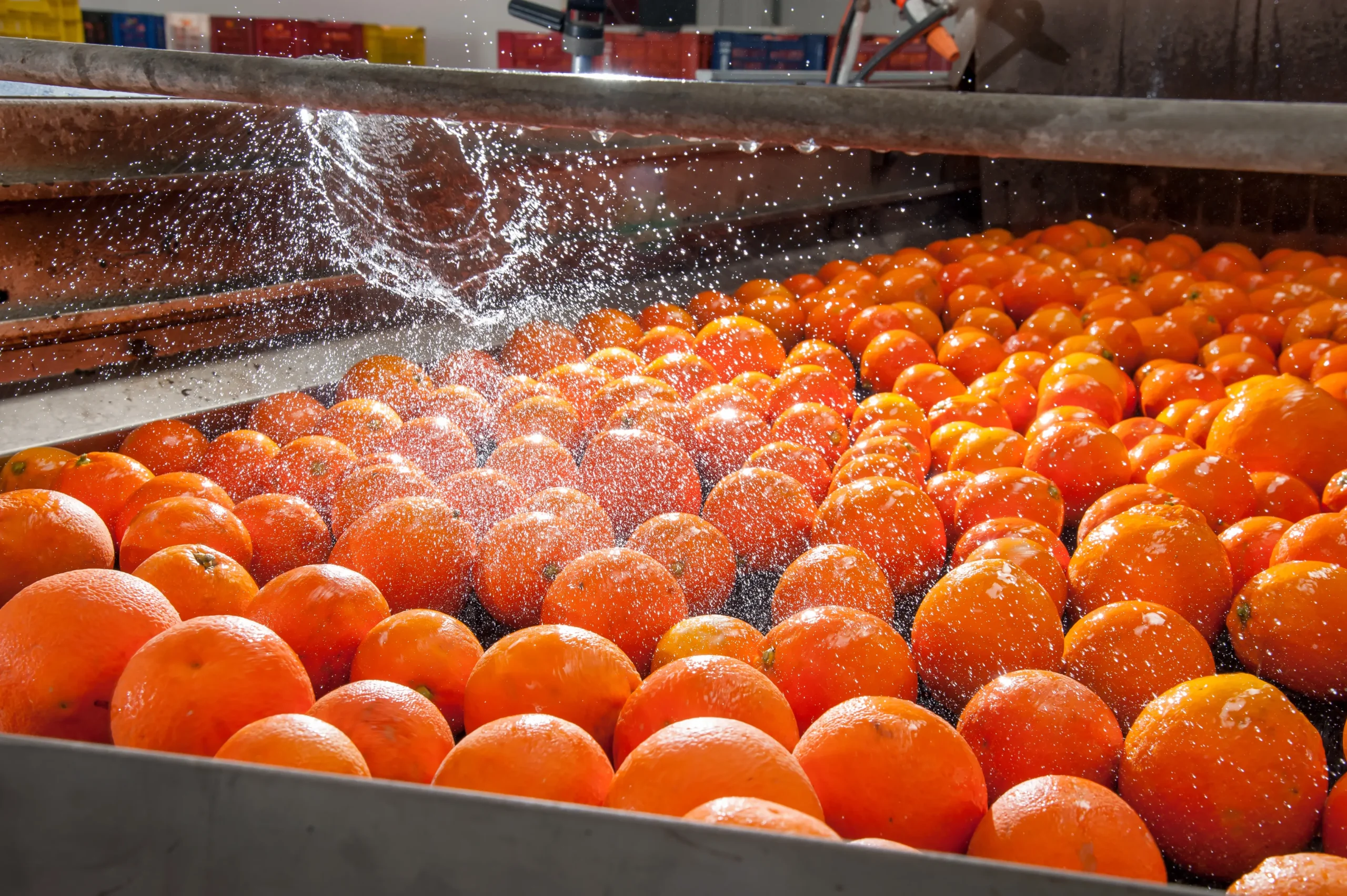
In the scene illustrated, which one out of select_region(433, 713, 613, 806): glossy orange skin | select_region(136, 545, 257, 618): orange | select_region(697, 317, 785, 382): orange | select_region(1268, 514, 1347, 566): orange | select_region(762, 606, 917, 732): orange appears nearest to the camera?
select_region(433, 713, 613, 806): glossy orange skin

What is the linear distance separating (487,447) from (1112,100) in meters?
1.53

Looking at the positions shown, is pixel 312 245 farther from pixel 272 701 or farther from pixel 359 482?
pixel 272 701

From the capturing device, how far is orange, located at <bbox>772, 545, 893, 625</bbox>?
134cm

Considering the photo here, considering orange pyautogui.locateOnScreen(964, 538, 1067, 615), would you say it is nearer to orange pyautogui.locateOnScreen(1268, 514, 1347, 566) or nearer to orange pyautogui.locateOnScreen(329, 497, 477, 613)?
orange pyautogui.locateOnScreen(1268, 514, 1347, 566)

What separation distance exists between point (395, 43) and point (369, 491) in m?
7.19

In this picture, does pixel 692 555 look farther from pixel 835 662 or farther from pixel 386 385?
pixel 386 385

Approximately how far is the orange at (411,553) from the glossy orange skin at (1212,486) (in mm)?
1142

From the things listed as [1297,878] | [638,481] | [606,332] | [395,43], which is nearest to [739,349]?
[606,332]

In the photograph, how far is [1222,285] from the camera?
2.74 m

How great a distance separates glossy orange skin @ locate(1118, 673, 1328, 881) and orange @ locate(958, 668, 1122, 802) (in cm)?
4

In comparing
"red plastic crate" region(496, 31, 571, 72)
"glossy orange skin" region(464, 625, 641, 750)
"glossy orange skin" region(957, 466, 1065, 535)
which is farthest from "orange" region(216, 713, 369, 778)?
"red plastic crate" region(496, 31, 571, 72)

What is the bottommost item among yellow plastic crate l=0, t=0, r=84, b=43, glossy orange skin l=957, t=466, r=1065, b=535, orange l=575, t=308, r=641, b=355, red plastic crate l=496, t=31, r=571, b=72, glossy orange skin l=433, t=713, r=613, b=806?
glossy orange skin l=433, t=713, r=613, b=806

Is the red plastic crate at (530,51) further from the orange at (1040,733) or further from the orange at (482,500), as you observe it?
the orange at (1040,733)

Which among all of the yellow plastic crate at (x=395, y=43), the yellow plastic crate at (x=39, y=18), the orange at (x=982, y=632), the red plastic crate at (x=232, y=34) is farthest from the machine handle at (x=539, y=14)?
the yellow plastic crate at (x=395, y=43)
